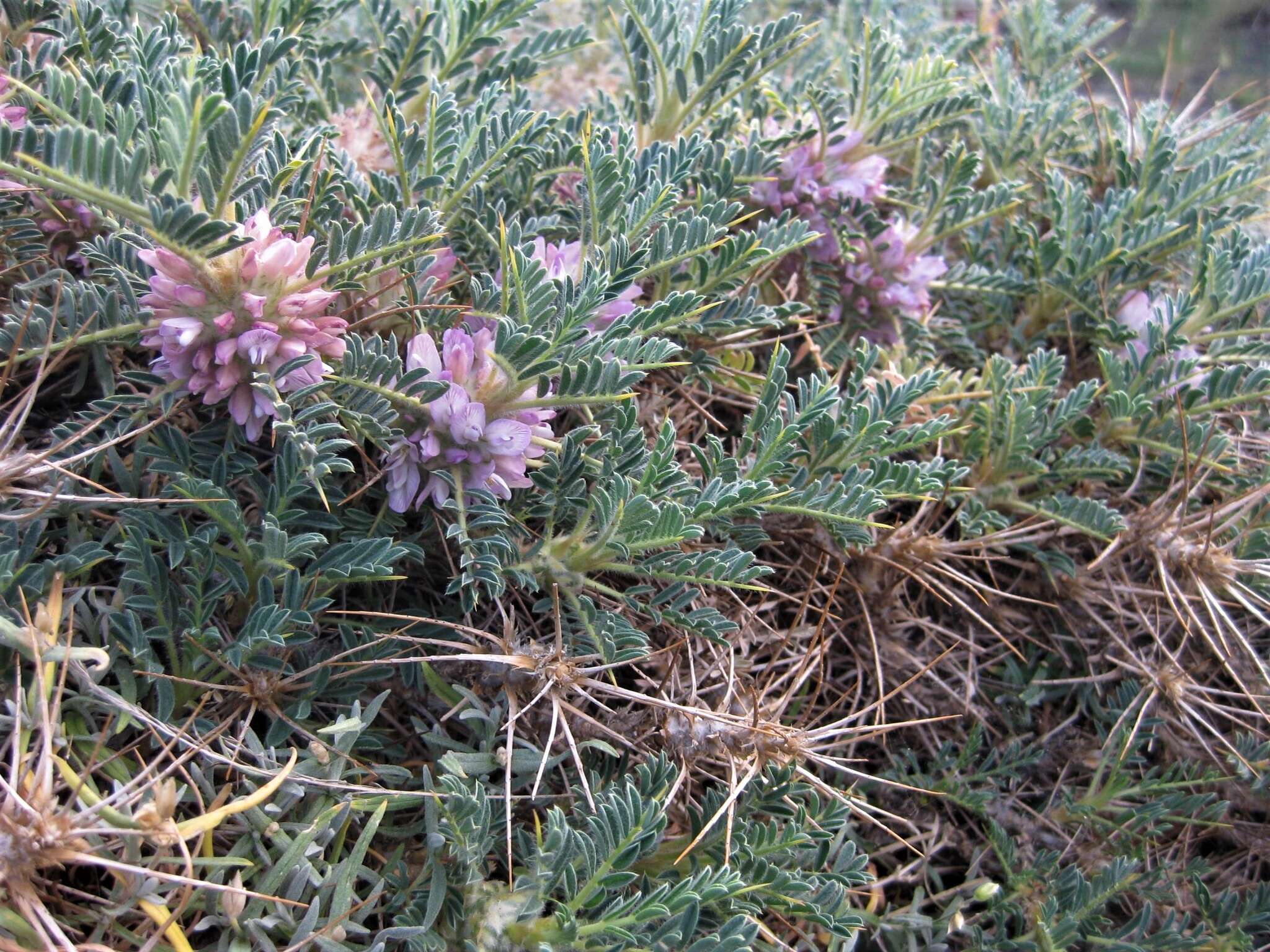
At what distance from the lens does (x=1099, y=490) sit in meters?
2.05

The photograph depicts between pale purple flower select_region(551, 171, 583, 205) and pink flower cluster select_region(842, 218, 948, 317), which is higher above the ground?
pale purple flower select_region(551, 171, 583, 205)

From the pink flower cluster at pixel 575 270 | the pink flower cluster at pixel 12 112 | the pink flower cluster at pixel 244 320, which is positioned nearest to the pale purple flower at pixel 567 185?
the pink flower cluster at pixel 575 270

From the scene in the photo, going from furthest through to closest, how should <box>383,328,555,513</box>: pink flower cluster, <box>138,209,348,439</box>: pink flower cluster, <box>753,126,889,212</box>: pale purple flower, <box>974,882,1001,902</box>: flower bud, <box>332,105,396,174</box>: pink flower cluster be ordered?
<box>753,126,889,212</box>: pale purple flower, <box>332,105,396,174</box>: pink flower cluster, <box>974,882,1001,902</box>: flower bud, <box>383,328,555,513</box>: pink flower cluster, <box>138,209,348,439</box>: pink flower cluster

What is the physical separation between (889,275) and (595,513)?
3.33ft

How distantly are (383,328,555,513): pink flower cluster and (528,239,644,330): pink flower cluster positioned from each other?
0.18 m

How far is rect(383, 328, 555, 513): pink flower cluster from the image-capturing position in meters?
1.39

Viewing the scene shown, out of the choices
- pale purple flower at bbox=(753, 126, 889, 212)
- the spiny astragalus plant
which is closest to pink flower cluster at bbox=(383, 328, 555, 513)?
the spiny astragalus plant

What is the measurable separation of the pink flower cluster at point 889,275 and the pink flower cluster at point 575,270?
647 millimetres

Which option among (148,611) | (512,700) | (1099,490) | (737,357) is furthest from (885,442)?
(148,611)

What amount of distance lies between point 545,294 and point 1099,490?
1379mm

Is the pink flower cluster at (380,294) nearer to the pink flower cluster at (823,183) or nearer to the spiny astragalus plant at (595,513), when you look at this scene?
the spiny astragalus plant at (595,513)

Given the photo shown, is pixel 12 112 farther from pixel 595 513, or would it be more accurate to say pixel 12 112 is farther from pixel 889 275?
pixel 889 275

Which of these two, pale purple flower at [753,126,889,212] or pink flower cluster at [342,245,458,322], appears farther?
pale purple flower at [753,126,889,212]

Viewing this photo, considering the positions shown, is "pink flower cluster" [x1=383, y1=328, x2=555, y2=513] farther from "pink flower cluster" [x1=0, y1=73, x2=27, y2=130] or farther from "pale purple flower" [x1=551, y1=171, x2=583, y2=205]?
"pink flower cluster" [x1=0, y1=73, x2=27, y2=130]
